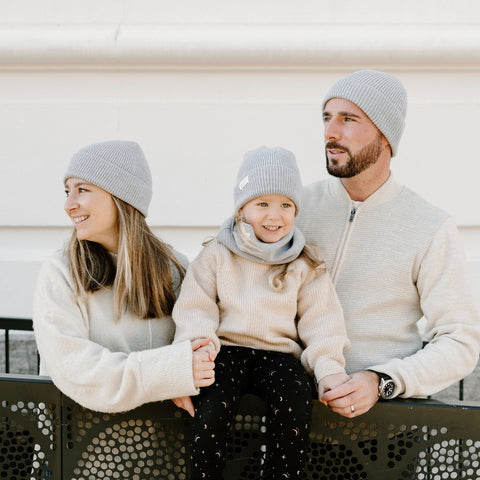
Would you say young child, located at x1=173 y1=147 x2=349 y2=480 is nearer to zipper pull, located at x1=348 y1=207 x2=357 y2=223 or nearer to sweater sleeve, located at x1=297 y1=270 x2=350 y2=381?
sweater sleeve, located at x1=297 y1=270 x2=350 y2=381

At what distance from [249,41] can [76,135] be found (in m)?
1.20

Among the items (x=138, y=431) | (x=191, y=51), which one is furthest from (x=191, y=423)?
A: (x=191, y=51)

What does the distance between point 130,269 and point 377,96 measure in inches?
41.7

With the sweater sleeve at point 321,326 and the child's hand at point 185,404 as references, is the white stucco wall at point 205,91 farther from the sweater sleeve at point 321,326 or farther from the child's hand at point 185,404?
the child's hand at point 185,404

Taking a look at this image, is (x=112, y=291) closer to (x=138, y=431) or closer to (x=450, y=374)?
(x=138, y=431)

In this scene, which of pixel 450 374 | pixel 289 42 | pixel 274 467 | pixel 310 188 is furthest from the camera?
pixel 289 42

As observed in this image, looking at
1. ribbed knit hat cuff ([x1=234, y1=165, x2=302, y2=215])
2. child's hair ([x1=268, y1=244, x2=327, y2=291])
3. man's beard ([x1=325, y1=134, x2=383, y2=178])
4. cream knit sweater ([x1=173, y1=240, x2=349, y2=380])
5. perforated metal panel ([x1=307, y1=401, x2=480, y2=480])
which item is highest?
man's beard ([x1=325, y1=134, x2=383, y2=178])

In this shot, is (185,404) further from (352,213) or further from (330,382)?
(352,213)

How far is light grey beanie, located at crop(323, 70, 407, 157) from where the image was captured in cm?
238

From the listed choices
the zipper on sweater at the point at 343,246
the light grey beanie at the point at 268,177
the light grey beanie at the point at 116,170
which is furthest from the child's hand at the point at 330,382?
the light grey beanie at the point at 116,170

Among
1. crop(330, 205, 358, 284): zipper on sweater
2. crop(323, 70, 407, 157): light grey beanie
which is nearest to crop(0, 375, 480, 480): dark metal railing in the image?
crop(330, 205, 358, 284): zipper on sweater

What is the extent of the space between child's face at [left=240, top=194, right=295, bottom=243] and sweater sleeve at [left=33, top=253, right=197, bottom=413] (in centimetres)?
44

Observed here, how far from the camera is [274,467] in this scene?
6.00 ft

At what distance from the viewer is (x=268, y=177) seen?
2119mm
